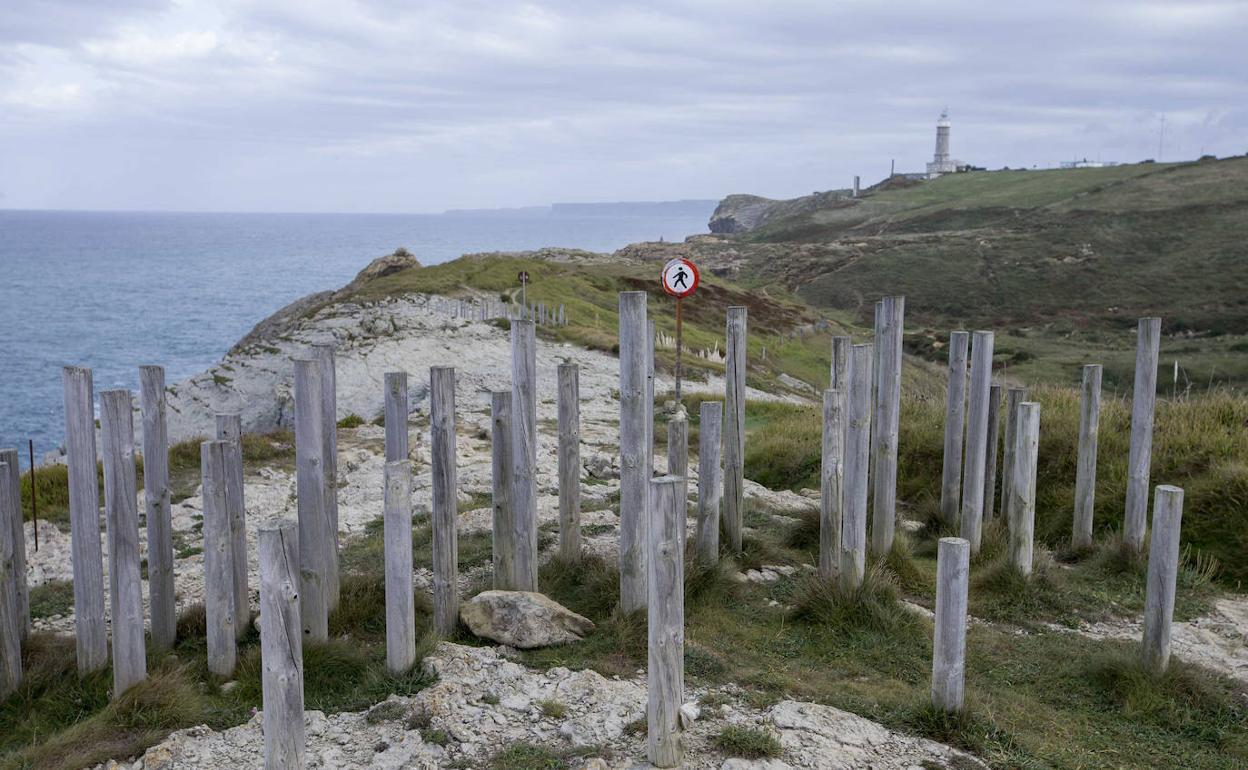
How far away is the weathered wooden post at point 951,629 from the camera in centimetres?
637

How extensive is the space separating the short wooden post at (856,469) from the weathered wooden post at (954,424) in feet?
6.58

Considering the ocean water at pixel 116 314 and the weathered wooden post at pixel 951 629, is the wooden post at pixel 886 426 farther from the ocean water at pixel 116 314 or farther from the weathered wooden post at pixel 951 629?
the ocean water at pixel 116 314

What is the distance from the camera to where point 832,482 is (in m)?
8.98

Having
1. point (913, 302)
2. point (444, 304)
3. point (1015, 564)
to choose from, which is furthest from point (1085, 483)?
point (913, 302)

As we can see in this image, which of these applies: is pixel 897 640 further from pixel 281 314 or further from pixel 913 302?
pixel 913 302

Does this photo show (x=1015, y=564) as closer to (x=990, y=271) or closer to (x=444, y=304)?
(x=444, y=304)

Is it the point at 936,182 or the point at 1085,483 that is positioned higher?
the point at 936,182

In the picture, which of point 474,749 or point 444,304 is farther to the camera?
point 444,304

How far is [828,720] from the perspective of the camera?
21.2 ft

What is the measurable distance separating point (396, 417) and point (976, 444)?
19.0ft

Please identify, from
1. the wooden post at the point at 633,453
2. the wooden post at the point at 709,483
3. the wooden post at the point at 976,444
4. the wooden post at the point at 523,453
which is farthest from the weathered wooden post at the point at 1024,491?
the wooden post at the point at 523,453

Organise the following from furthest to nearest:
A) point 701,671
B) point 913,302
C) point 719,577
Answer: point 913,302
point 719,577
point 701,671

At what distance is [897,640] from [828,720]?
Answer: 1.78 m

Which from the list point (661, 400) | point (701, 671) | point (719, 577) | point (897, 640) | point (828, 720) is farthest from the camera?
point (661, 400)
